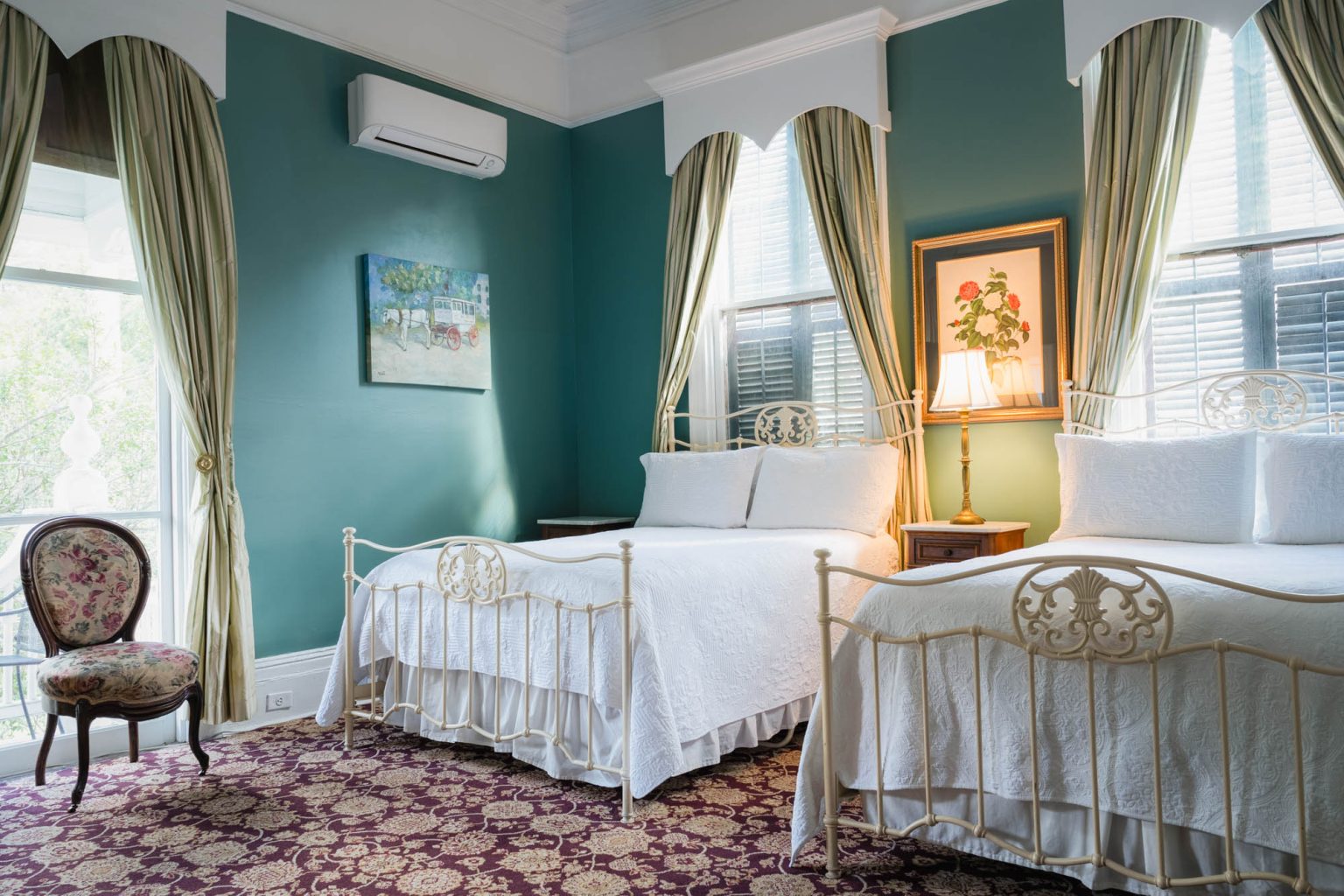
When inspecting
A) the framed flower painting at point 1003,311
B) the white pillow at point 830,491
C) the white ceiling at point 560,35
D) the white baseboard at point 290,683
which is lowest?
the white baseboard at point 290,683

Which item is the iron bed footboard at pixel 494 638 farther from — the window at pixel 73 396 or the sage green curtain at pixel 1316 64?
the sage green curtain at pixel 1316 64

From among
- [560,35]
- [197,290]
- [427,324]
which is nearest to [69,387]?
[197,290]

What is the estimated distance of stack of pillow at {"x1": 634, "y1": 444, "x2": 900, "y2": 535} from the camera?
4.39 metres

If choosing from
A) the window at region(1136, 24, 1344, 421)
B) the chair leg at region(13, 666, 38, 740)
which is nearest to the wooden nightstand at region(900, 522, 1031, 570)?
the window at region(1136, 24, 1344, 421)

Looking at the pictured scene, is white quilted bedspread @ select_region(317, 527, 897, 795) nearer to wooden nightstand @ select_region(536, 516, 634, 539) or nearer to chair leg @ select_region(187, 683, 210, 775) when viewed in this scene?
chair leg @ select_region(187, 683, 210, 775)

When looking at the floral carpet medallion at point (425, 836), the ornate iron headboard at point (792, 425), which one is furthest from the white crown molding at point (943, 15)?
the floral carpet medallion at point (425, 836)

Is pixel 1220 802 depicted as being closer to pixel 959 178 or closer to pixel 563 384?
pixel 959 178

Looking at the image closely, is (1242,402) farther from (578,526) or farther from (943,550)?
(578,526)

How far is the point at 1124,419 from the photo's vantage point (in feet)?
13.8

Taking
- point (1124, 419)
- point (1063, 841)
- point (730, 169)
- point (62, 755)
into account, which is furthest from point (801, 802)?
point (730, 169)

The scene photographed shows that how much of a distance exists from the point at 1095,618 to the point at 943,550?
1.94 m

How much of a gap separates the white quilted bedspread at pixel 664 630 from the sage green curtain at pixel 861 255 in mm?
726

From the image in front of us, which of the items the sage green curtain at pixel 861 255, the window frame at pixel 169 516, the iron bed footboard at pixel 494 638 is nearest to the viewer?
the iron bed footboard at pixel 494 638

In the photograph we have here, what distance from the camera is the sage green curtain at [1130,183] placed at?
158 inches
